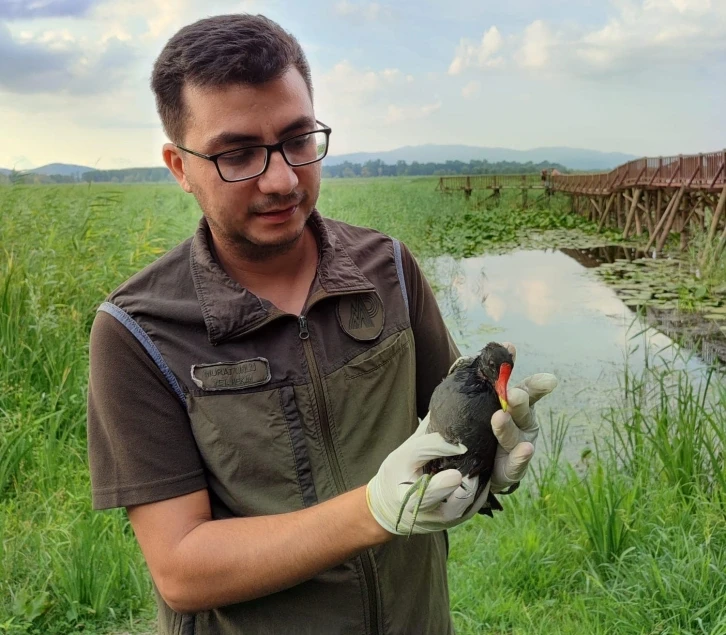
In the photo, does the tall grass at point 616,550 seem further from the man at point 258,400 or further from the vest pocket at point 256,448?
the vest pocket at point 256,448

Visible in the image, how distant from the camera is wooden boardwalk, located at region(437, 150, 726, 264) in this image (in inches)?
474

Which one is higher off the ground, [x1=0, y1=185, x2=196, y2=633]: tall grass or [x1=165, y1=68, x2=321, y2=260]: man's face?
[x1=165, y1=68, x2=321, y2=260]: man's face

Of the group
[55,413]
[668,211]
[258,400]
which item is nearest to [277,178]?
[258,400]

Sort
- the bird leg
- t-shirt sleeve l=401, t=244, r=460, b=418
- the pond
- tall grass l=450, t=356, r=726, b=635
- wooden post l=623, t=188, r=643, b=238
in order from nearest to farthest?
the bird leg, t-shirt sleeve l=401, t=244, r=460, b=418, tall grass l=450, t=356, r=726, b=635, the pond, wooden post l=623, t=188, r=643, b=238

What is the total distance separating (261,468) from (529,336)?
717 centimetres

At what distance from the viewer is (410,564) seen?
5.03ft

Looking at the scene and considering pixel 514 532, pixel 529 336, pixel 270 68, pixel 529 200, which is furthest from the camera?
pixel 529 200

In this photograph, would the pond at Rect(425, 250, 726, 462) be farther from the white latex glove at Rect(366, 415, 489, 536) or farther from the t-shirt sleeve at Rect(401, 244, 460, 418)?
the white latex glove at Rect(366, 415, 489, 536)

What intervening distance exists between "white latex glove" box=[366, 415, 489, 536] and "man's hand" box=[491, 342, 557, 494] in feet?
0.32

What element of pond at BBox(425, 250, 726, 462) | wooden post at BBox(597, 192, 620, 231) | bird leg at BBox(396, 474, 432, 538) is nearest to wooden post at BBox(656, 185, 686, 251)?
pond at BBox(425, 250, 726, 462)

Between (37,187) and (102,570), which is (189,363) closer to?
(102,570)

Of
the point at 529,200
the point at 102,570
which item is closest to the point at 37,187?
the point at 102,570

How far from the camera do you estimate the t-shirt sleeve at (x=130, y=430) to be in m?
1.33

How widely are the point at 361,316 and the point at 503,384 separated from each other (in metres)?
0.35
